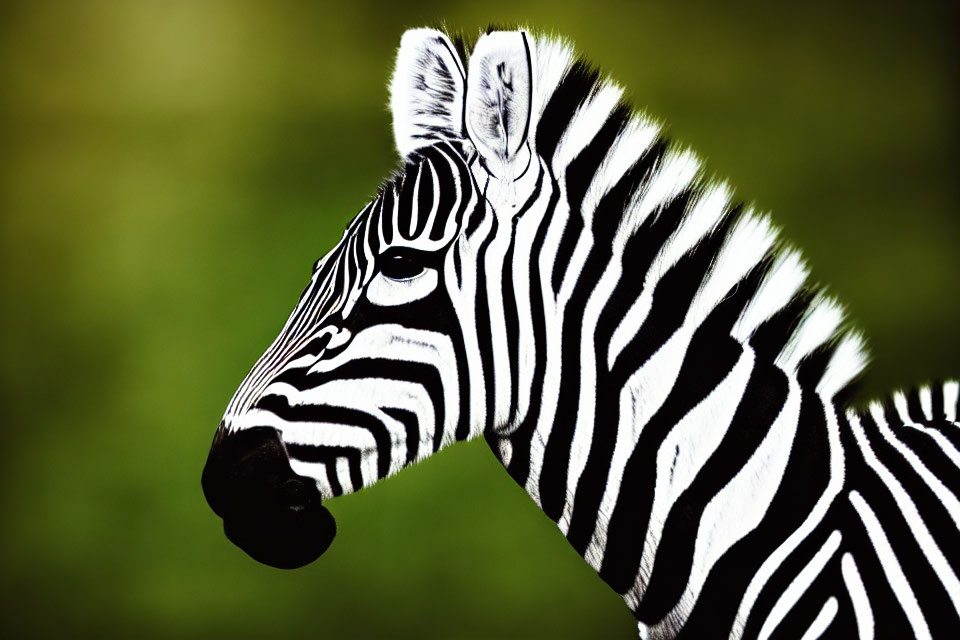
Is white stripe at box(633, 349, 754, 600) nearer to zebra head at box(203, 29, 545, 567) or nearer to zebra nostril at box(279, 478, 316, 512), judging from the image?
zebra head at box(203, 29, 545, 567)

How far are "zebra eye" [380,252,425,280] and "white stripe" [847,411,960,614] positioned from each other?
0.79 m

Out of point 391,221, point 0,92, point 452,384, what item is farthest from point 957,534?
point 0,92

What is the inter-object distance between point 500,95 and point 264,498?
29.9 inches

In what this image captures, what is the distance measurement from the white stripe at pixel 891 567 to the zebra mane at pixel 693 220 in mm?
215

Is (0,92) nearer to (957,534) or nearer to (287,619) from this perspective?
(287,619)

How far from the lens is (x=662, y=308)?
123 cm

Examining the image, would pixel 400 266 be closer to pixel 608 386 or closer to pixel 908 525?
pixel 608 386

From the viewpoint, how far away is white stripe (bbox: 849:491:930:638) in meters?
1.08

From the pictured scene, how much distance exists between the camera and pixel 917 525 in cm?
114

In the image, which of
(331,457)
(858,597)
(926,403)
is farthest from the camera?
(926,403)

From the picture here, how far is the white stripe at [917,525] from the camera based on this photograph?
111 centimetres

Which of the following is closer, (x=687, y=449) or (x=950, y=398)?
(x=687, y=449)

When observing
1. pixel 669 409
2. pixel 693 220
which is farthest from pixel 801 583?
pixel 693 220

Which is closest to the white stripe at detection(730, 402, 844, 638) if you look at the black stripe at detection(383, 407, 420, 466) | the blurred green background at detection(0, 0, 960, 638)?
the black stripe at detection(383, 407, 420, 466)
